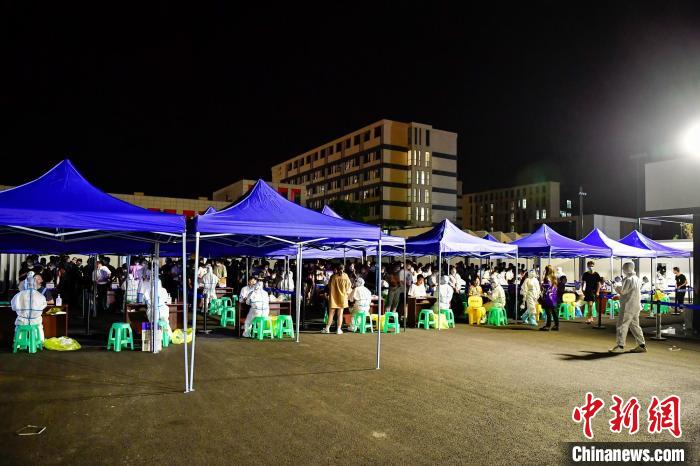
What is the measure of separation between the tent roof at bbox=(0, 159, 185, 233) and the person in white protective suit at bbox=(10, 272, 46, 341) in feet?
7.62

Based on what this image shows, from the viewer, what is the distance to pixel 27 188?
7840mm

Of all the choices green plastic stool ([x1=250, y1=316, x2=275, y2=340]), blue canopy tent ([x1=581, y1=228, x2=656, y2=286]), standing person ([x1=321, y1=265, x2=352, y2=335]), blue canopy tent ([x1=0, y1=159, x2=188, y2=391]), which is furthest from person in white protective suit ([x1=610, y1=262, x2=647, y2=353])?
blue canopy tent ([x1=581, y1=228, x2=656, y2=286])

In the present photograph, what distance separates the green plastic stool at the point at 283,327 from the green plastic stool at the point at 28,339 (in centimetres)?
455

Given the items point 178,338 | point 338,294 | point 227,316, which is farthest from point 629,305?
point 227,316

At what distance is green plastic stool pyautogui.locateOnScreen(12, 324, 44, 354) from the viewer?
30.7 feet

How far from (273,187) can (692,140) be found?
47.8m

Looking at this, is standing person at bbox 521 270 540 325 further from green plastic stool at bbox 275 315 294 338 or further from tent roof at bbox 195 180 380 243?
tent roof at bbox 195 180 380 243

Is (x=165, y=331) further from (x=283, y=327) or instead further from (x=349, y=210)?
(x=349, y=210)

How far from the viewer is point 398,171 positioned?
269 feet

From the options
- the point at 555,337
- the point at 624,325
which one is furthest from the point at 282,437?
the point at 555,337

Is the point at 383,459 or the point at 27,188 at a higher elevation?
the point at 27,188

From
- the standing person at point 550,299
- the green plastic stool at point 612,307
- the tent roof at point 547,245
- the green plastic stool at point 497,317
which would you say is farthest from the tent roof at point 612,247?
the green plastic stool at point 497,317

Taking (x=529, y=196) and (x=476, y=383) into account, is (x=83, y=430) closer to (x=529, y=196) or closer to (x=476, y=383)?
(x=476, y=383)

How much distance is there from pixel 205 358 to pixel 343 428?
14.9 ft
